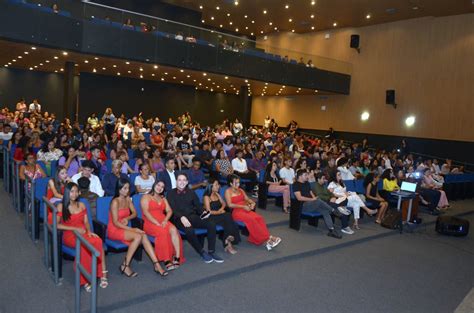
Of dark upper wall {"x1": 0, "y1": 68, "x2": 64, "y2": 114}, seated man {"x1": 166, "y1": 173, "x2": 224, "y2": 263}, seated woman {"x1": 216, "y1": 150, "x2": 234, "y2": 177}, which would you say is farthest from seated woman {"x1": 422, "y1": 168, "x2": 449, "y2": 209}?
dark upper wall {"x1": 0, "y1": 68, "x2": 64, "y2": 114}

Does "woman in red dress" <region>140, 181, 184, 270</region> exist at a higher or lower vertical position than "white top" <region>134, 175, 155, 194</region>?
lower

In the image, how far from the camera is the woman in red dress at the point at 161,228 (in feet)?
16.1

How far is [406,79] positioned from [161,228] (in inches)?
700

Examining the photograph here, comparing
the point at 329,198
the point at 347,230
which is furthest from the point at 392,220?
the point at 329,198

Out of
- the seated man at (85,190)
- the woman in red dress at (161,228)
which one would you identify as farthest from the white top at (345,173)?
the seated man at (85,190)

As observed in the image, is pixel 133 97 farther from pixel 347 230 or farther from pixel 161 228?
pixel 161 228

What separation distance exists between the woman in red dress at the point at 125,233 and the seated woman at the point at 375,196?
5552 mm

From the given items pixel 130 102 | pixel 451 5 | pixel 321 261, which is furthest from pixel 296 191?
pixel 130 102

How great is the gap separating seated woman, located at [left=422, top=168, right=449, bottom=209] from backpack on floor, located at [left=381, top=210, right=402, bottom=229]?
3.23 m

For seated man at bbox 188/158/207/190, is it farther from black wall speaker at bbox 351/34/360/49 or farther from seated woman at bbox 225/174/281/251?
black wall speaker at bbox 351/34/360/49

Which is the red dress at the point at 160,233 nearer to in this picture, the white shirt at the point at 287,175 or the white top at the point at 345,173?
the white shirt at the point at 287,175

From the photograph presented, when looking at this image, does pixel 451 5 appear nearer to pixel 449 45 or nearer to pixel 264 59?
pixel 449 45

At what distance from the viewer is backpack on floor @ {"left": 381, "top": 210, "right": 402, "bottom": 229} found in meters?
8.19

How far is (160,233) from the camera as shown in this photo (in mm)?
4961
